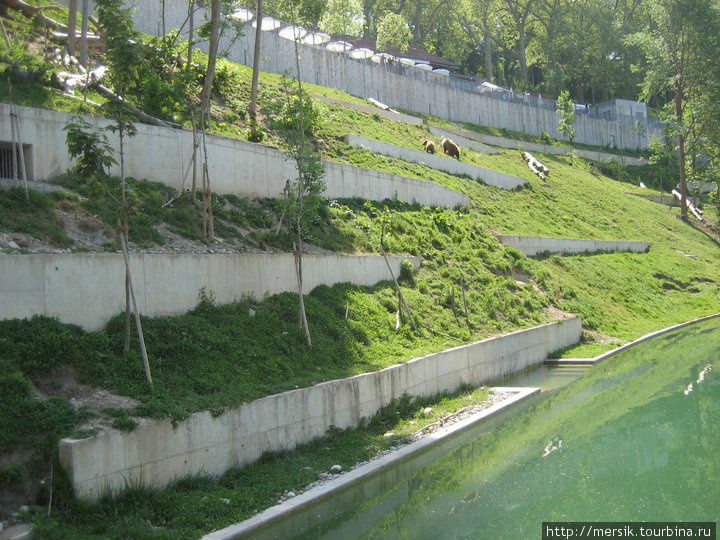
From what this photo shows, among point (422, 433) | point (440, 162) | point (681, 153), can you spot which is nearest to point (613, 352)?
point (422, 433)

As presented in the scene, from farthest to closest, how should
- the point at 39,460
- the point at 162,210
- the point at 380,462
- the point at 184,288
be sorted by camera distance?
1. the point at 162,210
2. the point at 184,288
3. the point at 380,462
4. the point at 39,460

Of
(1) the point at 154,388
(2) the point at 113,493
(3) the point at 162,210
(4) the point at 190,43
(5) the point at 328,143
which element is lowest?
(2) the point at 113,493

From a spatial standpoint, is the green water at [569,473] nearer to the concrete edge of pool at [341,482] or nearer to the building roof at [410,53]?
the concrete edge of pool at [341,482]

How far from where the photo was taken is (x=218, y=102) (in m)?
21.6


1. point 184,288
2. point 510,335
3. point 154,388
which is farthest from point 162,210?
point 510,335

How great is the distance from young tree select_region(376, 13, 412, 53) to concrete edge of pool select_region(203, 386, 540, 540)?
138 feet

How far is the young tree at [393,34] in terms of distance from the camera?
52781mm

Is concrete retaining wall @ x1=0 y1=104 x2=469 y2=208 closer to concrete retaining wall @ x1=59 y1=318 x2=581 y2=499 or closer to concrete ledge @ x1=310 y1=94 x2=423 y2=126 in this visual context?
concrete retaining wall @ x1=59 y1=318 x2=581 y2=499

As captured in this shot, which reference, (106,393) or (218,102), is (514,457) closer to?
(106,393)

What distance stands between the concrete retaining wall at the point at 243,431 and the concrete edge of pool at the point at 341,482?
1095 mm

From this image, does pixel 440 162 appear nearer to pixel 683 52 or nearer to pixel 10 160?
pixel 10 160

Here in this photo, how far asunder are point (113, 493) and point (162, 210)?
6.75 meters

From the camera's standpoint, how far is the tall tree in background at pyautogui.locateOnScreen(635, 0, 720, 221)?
4247 centimetres

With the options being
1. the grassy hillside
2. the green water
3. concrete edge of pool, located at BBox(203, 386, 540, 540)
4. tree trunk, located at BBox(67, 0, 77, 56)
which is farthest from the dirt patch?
tree trunk, located at BBox(67, 0, 77, 56)
